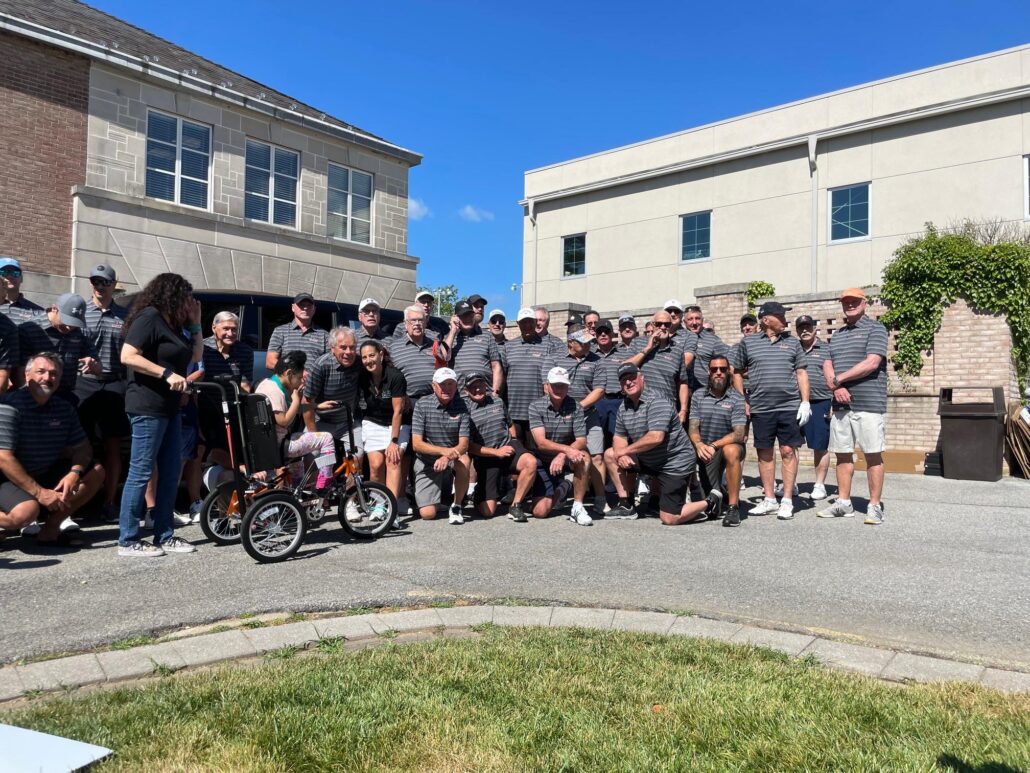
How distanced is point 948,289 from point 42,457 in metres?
13.5

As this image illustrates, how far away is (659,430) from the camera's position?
806 cm

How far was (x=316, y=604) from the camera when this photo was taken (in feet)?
15.7

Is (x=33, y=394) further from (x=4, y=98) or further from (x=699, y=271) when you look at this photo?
(x=699, y=271)

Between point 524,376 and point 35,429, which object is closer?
point 35,429

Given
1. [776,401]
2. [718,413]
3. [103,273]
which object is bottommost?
[718,413]

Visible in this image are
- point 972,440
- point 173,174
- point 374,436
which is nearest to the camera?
point 374,436

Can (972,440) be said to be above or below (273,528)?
above

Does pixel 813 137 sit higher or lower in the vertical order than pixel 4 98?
higher

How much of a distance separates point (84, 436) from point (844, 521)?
694cm

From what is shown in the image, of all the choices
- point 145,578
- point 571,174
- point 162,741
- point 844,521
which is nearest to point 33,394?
point 145,578

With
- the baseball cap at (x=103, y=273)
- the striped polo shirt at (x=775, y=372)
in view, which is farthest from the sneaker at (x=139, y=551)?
the striped polo shirt at (x=775, y=372)

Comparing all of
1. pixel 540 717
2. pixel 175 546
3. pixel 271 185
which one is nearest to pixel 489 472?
pixel 175 546

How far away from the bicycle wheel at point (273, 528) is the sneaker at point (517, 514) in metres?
2.46

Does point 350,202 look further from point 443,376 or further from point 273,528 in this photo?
point 273,528
